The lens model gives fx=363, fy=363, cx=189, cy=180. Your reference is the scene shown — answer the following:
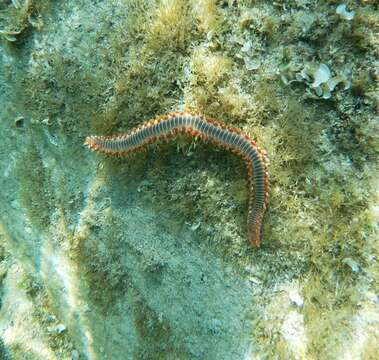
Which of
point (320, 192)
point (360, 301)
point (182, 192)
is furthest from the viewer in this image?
point (182, 192)

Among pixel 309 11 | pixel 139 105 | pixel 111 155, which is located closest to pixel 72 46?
pixel 139 105

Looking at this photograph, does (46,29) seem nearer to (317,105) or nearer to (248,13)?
(248,13)

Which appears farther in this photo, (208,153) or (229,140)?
(208,153)

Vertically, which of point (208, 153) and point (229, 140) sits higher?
point (229, 140)

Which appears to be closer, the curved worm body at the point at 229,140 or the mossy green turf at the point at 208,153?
the curved worm body at the point at 229,140
